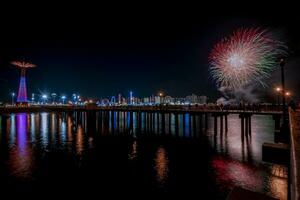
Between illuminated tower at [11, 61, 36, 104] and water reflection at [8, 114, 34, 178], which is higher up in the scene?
illuminated tower at [11, 61, 36, 104]

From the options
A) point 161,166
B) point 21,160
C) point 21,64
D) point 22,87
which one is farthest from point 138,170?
point 21,64

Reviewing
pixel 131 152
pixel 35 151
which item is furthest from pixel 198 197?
pixel 35 151

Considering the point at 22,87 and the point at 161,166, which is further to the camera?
the point at 22,87

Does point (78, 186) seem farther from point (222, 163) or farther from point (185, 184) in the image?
point (222, 163)

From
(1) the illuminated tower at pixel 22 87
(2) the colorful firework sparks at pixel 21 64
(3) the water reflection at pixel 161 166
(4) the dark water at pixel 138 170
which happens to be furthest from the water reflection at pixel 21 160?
(2) the colorful firework sparks at pixel 21 64

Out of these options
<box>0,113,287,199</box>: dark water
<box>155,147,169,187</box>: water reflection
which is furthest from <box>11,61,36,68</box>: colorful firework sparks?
<box>155,147,169,187</box>: water reflection

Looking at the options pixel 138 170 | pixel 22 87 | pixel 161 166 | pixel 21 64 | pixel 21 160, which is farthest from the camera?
pixel 21 64

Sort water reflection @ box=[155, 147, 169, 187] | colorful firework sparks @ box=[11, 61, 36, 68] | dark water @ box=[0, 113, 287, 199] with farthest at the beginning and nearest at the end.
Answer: colorful firework sparks @ box=[11, 61, 36, 68] → water reflection @ box=[155, 147, 169, 187] → dark water @ box=[0, 113, 287, 199]

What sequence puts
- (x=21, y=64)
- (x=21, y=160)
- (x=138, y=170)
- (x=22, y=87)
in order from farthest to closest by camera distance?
(x=21, y=64) → (x=22, y=87) → (x=21, y=160) → (x=138, y=170)

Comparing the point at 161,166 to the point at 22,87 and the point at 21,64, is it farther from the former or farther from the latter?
the point at 21,64

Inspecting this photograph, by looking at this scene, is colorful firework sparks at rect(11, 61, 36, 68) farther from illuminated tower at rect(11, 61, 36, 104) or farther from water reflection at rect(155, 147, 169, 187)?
water reflection at rect(155, 147, 169, 187)

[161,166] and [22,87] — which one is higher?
[22,87]
